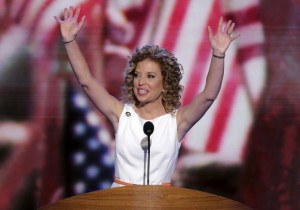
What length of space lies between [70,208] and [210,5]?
2.14m

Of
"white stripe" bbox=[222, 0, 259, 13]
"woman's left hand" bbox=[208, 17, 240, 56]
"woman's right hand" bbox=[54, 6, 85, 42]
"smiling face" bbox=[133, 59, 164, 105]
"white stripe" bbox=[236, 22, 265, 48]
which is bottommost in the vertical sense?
"smiling face" bbox=[133, 59, 164, 105]

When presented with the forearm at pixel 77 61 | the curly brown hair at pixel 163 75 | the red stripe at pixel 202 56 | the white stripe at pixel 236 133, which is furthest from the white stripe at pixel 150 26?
the forearm at pixel 77 61

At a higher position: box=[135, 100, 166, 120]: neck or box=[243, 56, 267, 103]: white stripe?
box=[243, 56, 267, 103]: white stripe

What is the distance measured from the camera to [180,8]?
3.66 metres

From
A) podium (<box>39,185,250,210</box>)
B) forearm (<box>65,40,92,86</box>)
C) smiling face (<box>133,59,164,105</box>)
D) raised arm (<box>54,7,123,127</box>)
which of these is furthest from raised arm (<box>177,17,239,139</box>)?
podium (<box>39,185,250,210</box>)

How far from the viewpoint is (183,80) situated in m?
3.65

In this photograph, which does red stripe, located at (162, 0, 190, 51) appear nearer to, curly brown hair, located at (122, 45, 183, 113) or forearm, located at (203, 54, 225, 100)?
curly brown hair, located at (122, 45, 183, 113)

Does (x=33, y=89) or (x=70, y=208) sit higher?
(x=33, y=89)

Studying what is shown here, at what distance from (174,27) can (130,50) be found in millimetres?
278

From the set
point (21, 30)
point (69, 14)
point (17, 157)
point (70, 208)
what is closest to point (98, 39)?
point (21, 30)

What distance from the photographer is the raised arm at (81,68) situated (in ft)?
8.39

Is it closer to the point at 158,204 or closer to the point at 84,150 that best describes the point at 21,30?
the point at 84,150

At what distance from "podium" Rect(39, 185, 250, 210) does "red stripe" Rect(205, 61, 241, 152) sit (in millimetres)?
1856

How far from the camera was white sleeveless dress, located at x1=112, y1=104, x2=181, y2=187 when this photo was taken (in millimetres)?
2506
